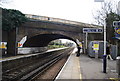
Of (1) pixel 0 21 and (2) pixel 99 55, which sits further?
(2) pixel 99 55

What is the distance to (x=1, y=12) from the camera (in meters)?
17.9

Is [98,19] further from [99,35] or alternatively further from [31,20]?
[31,20]

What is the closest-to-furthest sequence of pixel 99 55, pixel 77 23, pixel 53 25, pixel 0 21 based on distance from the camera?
1. pixel 0 21
2. pixel 99 55
3. pixel 53 25
4. pixel 77 23

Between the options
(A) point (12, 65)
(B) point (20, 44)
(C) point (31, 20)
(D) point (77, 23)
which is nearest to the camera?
(A) point (12, 65)

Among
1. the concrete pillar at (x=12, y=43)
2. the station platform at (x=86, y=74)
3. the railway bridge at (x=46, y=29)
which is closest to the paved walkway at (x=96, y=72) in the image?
the station platform at (x=86, y=74)

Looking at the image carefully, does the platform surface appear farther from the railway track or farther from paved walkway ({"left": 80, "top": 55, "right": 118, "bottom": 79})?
the railway track

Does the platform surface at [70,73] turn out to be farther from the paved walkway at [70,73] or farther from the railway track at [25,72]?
the railway track at [25,72]

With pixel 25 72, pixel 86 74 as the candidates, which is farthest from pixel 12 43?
pixel 86 74

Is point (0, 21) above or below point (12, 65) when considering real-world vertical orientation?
above

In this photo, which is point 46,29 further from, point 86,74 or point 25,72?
point 86,74

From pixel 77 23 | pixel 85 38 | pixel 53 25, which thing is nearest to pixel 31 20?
pixel 53 25

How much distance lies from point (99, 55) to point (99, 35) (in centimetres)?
754

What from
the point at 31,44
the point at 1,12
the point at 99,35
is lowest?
the point at 31,44

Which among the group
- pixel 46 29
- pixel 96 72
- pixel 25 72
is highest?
pixel 46 29
